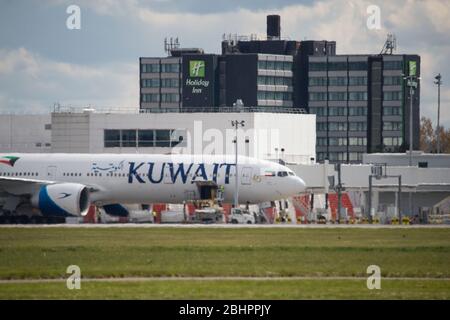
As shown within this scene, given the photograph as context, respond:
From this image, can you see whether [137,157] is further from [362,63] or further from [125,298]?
[362,63]

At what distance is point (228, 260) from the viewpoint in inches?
1845

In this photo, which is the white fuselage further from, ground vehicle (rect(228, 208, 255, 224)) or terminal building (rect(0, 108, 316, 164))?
terminal building (rect(0, 108, 316, 164))

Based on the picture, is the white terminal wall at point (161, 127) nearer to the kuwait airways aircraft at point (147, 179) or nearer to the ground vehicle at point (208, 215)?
the kuwait airways aircraft at point (147, 179)

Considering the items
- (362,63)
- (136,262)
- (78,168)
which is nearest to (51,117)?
(78,168)

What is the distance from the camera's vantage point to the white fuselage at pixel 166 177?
3194 inches

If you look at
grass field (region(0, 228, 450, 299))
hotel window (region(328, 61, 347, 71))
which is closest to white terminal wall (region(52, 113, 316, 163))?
grass field (region(0, 228, 450, 299))

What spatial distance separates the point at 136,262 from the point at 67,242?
466 inches

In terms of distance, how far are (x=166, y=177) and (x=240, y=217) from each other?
580cm

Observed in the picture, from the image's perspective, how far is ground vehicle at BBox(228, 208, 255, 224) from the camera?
79.2 metres

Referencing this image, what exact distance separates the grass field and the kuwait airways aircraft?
42.0ft

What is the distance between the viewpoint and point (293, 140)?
12256cm

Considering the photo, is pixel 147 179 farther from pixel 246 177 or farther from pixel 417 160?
pixel 417 160

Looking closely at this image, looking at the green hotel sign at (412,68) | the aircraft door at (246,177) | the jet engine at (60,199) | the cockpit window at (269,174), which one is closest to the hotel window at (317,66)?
the green hotel sign at (412,68)

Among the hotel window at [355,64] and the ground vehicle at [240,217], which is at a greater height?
the hotel window at [355,64]
